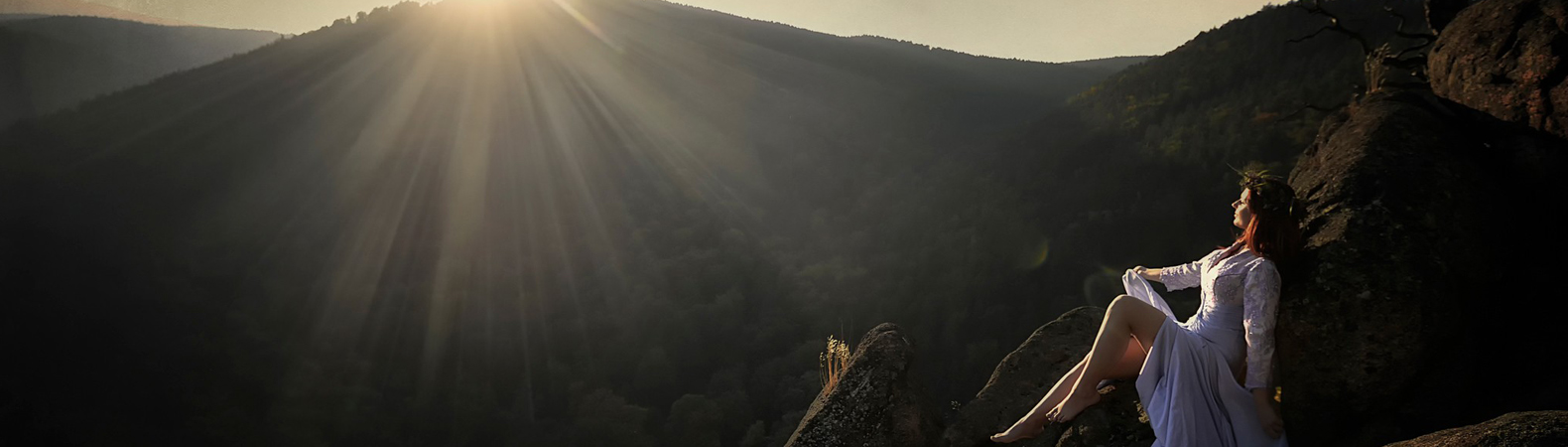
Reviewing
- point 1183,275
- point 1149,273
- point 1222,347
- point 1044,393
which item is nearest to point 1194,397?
point 1222,347

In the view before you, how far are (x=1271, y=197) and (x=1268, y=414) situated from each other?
1.07 meters

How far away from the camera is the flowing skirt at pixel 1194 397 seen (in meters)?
3.21

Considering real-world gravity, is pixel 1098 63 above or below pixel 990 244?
above

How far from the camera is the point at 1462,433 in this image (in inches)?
78.6

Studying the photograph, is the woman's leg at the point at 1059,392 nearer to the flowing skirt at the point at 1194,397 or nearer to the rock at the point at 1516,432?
the flowing skirt at the point at 1194,397

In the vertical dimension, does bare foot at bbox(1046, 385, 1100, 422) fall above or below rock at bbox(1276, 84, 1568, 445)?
below

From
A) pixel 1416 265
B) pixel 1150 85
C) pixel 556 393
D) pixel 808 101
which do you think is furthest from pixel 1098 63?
pixel 1416 265

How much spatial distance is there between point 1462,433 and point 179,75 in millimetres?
57222

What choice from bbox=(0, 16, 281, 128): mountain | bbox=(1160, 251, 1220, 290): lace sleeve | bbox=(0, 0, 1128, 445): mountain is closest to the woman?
bbox=(1160, 251, 1220, 290): lace sleeve

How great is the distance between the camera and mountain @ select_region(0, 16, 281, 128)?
4994 cm

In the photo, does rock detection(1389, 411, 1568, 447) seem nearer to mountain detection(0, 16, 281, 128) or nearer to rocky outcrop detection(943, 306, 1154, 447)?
rocky outcrop detection(943, 306, 1154, 447)

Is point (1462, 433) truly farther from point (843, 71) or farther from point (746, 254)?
point (843, 71)

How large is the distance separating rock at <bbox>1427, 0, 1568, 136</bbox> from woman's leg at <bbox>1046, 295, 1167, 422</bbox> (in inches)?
91.0

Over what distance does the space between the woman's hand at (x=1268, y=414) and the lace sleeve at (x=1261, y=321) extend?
41 mm
